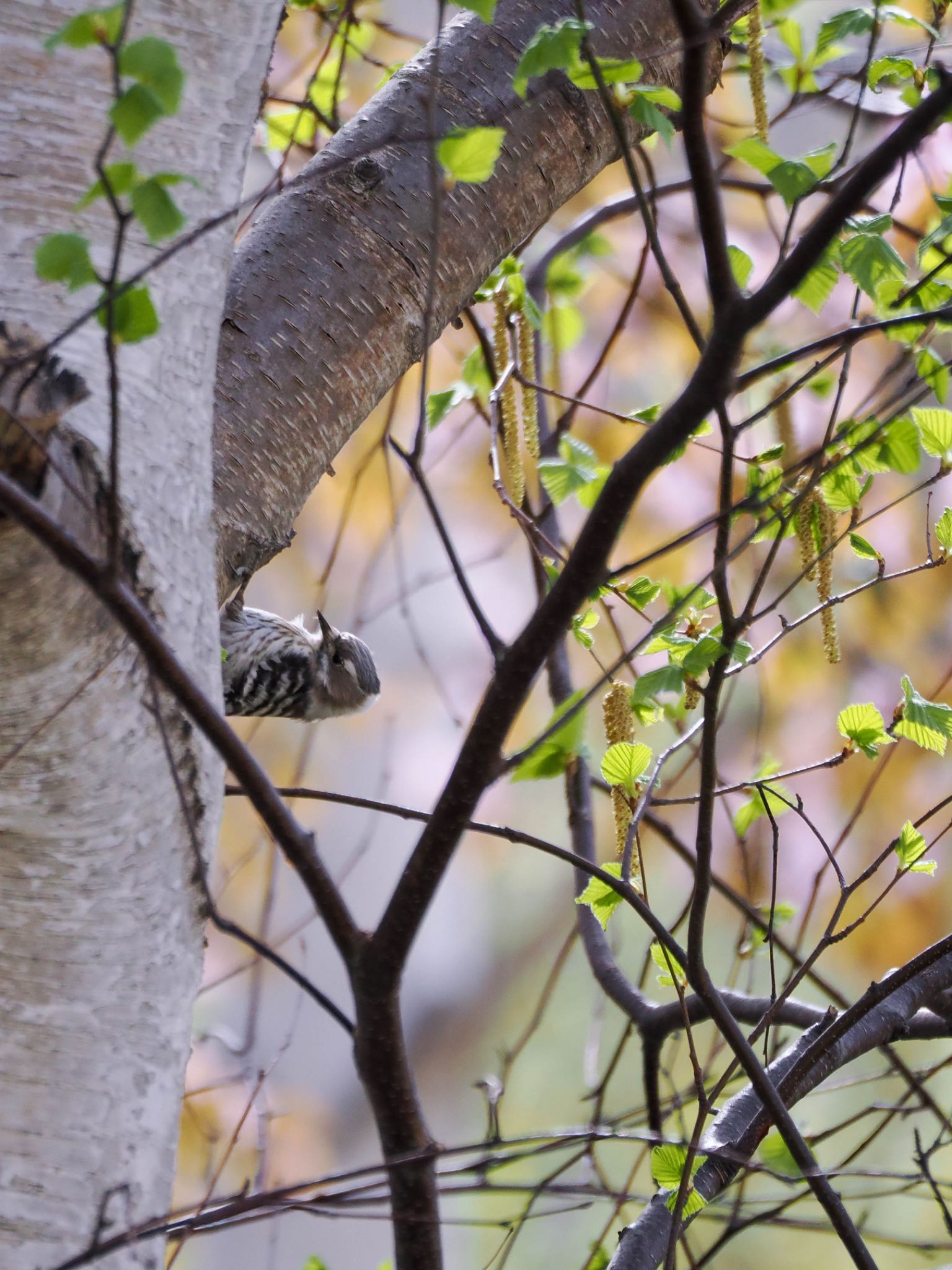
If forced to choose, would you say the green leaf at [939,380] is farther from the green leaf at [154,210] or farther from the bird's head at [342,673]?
the bird's head at [342,673]

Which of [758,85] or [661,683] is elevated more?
[758,85]

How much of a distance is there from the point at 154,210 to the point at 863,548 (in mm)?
839

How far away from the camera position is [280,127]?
201 centimetres

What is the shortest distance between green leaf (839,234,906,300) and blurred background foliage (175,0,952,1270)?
0.39m

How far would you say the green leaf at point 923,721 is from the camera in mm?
1178

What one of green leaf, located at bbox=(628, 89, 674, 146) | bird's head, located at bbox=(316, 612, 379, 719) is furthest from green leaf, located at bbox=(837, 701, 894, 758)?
bird's head, located at bbox=(316, 612, 379, 719)

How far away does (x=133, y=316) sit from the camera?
0.65 meters

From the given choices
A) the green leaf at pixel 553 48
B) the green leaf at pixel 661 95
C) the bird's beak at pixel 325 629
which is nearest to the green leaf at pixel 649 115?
the green leaf at pixel 661 95

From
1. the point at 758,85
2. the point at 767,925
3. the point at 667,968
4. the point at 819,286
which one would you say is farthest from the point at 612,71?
the point at 767,925

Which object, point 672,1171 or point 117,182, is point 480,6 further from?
point 672,1171

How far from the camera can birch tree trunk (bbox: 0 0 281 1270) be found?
781 mm

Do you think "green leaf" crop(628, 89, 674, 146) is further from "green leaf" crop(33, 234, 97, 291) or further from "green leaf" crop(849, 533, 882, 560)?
"green leaf" crop(33, 234, 97, 291)

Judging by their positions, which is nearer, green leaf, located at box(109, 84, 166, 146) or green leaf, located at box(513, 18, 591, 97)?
green leaf, located at box(109, 84, 166, 146)

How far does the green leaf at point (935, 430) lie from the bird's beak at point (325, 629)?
171 cm
